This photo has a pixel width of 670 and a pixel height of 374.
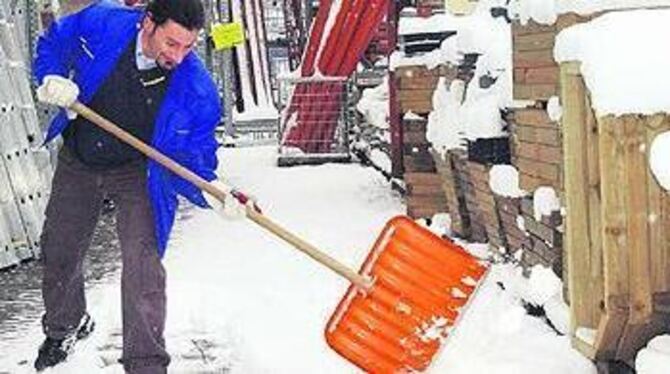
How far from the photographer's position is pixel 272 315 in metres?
5.58

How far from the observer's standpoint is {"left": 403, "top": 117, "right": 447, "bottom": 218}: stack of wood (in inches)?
311

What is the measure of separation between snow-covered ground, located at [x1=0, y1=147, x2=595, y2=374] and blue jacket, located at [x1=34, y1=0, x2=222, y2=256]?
3.03 feet

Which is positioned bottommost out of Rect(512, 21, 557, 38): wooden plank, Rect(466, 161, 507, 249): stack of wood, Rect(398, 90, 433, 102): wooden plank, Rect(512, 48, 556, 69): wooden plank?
Rect(466, 161, 507, 249): stack of wood

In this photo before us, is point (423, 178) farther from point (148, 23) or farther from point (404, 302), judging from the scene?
point (148, 23)

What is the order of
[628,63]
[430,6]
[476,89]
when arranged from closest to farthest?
[628,63] → [476,89] → [430,6]

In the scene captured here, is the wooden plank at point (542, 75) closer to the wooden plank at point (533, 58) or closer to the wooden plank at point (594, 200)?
the wooden plank at point (533, 58)

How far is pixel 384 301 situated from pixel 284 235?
52 cm

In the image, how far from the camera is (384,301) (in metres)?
4.22

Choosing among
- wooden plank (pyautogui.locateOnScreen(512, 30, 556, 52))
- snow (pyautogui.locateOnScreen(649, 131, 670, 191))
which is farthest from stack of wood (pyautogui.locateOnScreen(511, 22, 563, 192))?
snow (pyautogui.locateOnScreen(649, 131, 670, 191))

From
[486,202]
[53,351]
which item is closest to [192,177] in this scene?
[53,351]

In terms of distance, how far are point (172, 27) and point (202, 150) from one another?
59 centimetres

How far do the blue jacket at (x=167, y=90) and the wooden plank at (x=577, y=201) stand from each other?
4.71 ft

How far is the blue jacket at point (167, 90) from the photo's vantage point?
164 inches

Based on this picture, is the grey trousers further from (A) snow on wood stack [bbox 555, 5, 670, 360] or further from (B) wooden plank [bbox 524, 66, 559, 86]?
(B) wooden plank [bbox 524, 66, 559, 86]
